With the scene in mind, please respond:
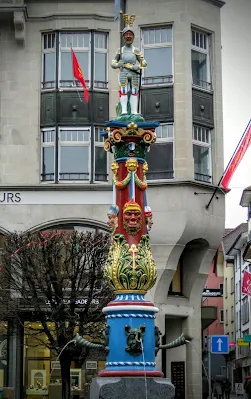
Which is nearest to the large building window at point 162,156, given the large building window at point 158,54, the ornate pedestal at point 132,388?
the large building window at point 158,54

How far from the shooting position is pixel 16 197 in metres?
35.9

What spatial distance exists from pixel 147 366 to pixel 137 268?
1.76m

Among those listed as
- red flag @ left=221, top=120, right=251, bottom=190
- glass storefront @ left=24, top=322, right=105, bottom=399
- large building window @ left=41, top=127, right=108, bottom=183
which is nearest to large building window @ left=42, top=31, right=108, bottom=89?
large building window @ left=41, top=127, right=108, bottom=183

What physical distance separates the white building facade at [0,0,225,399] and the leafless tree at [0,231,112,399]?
15.1 feet

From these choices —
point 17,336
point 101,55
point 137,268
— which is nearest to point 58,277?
point 17,336

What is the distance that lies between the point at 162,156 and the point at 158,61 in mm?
4038

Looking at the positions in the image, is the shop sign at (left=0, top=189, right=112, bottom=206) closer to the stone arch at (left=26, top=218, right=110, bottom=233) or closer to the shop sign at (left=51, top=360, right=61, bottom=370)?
the stone arch at (left=26, top=218, right=110, bottom=233)

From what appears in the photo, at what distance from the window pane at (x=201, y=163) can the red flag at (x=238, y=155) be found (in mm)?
4966

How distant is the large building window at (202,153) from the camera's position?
121 feet

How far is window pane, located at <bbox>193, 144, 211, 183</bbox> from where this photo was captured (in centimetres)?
3694

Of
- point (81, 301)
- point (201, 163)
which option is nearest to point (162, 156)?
point (201, 163)

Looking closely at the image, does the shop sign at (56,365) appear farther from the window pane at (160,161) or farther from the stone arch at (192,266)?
the window pane at (160,161)

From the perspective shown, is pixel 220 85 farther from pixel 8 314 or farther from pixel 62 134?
pixel 8 314

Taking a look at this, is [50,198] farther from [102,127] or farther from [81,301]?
[81,301]
